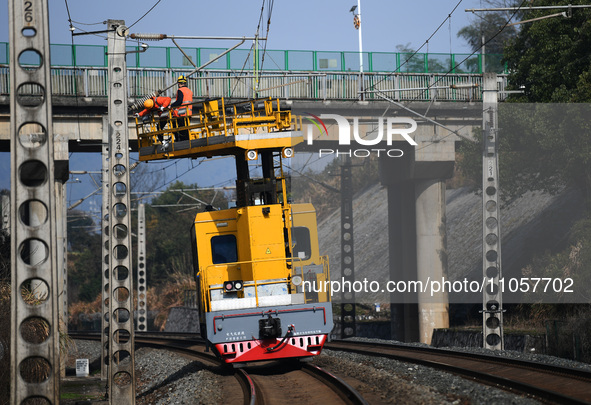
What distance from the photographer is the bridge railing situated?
32.3m

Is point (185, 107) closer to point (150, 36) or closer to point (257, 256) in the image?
point (150, 36)

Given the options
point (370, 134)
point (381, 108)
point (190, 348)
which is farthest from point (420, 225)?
point (190, 348)

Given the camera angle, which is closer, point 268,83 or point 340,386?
point 340,386

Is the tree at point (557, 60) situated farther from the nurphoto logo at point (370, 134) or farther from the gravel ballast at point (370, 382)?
the gravel ballast at point (370, 382)

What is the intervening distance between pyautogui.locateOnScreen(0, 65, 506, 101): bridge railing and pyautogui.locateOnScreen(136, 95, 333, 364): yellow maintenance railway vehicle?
13.1 metres

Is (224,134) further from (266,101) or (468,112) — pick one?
(468,112)

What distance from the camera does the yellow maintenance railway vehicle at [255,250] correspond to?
1661 centimetres

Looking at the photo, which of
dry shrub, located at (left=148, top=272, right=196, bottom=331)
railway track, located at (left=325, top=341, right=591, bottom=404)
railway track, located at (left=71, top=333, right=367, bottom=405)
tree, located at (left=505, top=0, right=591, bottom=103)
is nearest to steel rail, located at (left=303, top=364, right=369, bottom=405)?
railway track, located at (left=71, top=333, right=367, bottom=405)

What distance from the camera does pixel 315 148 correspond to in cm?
3534

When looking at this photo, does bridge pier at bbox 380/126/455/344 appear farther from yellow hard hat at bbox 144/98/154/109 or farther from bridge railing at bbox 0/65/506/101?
yellow hard hat at bbox 144/98/154/109

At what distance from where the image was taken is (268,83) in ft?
113

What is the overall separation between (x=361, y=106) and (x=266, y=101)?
1741cm

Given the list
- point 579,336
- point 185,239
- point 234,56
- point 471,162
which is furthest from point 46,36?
point 185,239

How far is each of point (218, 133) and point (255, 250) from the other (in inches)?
133
